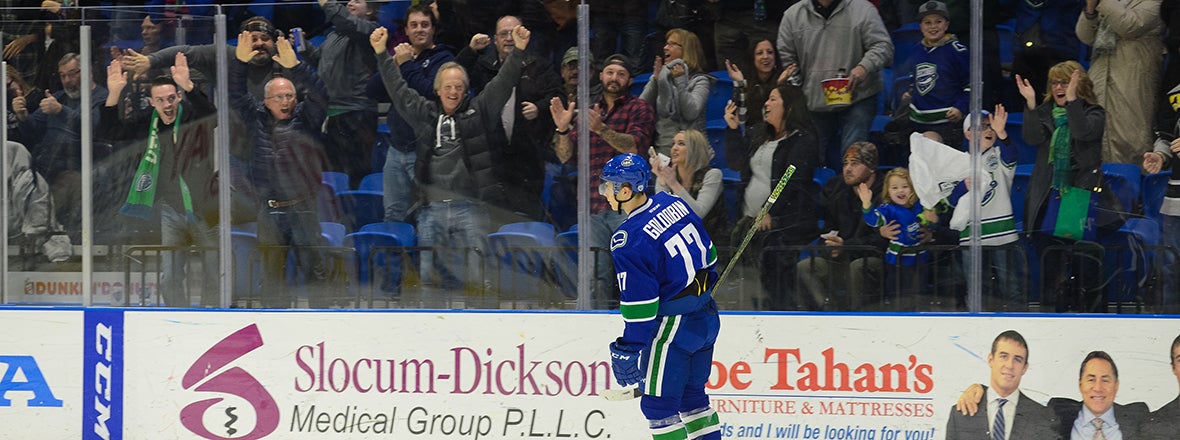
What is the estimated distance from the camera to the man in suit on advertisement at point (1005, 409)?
17.1ft

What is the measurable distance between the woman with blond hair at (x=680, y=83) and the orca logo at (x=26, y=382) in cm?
300

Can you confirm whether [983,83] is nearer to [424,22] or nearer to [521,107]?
[521,107]

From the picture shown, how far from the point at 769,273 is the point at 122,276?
295cm

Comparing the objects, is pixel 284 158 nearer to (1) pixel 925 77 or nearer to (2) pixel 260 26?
(2) pixel 260 26

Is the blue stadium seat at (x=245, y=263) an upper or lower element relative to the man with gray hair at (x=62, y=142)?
lower

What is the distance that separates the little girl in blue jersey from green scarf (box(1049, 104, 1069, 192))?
0.50 m

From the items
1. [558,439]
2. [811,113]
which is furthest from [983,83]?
[558,439]

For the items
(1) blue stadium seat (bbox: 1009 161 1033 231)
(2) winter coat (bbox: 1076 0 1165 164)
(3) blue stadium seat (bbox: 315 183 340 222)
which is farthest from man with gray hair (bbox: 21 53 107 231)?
(2) winter coat (bbox: 1076 0 1165 164)

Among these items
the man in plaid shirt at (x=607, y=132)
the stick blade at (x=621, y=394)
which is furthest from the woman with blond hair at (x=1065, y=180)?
the stick blade at (x=621, y=394)

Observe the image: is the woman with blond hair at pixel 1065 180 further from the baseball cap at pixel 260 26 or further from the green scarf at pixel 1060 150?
the baseball cap at pixel 260 26

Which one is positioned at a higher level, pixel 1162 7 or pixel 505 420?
pixel 1162 7

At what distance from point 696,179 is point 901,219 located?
34.2 inches

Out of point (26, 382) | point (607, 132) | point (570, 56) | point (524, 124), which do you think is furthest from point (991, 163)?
point (26, 382)

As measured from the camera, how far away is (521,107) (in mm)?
5637
